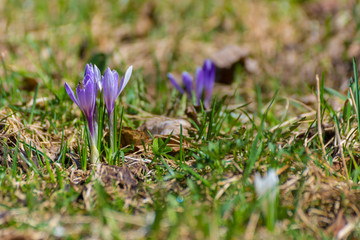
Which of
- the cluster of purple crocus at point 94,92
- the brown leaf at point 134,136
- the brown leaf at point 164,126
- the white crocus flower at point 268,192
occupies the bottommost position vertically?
the brown leaf at point 164,126

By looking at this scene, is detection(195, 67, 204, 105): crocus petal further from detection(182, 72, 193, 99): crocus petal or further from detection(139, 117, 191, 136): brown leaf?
detection(139, 117, 191, 136): brown leaf

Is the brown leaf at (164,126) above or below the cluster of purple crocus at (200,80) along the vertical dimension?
below

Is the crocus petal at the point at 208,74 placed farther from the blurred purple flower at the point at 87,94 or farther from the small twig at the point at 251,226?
the small twig at the point at 251,226

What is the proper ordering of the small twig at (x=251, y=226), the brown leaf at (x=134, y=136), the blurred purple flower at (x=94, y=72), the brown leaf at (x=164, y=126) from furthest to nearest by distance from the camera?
1. the brown leaf at (x=164, y=126)
2. the brown leaf at (x=134, y=136)
3. the blurred purple flower at (x=94, y=72)
4. the small twig at (x=251, y=226)

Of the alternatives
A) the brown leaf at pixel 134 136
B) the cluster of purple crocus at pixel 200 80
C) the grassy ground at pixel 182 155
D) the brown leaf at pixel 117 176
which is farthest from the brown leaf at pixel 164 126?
the brown leaf at pixel 117 176

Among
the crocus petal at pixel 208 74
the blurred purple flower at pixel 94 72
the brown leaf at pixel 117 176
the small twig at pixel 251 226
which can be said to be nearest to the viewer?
the small twig at pixel 251 226

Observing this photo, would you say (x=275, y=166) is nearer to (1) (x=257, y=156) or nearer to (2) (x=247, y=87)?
(1) (x=257, y=156)

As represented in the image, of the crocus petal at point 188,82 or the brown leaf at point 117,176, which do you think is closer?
the brown leaf at point 117,176
